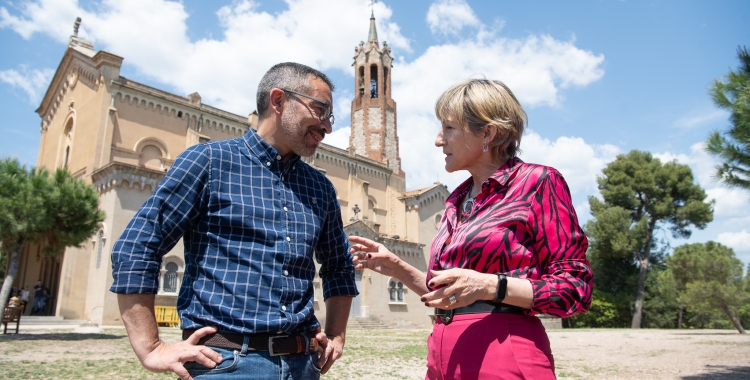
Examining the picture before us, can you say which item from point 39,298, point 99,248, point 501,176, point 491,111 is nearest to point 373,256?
point 501,176

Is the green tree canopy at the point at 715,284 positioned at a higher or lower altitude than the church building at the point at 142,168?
lower

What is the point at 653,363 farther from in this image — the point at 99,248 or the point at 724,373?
the point at 99,248

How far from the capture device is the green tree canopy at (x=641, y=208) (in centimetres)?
3588

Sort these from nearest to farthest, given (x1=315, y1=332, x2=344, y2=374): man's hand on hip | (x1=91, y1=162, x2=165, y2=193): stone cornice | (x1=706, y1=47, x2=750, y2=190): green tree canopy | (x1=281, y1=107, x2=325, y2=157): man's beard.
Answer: (x1=315, y1=332, x2=344, y2=374): man's hand on hip → (x1=281, y1=107, x2=325, y2=157): man's beard → (x1=706, y1=47, x2=750, y2=190): green tree canopy → (x1=91, y1=162, x2=165, y2=193): stone cornice

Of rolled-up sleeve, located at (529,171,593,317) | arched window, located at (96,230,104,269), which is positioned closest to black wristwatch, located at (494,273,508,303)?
rolled-up sleeve, located at (529,171,593,317)

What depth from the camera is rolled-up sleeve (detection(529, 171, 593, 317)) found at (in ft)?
5.94

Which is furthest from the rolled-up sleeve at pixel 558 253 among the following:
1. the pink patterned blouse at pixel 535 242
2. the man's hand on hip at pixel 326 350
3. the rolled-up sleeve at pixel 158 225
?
the rolled-up sleeve at pixel 158 225

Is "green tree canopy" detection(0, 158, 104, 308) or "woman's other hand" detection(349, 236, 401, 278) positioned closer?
"woman's other hand" detection(349, 236, 401, 278)

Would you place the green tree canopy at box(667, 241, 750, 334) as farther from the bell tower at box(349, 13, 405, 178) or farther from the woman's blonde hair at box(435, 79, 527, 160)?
the woman's blonde hair at box(435, 79, 527, 160)

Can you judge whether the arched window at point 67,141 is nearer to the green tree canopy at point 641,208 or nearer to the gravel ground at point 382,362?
the gravel ground at point 382,362

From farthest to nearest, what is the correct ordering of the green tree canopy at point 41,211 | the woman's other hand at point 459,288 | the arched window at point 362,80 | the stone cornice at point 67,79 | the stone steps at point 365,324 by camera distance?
the arched window at point 362,80 < the stone steps at point 365,324 < the stone cornice at point 67,79 < the green tree canopy at point 41,211 < the woman's other hand at point 459,288

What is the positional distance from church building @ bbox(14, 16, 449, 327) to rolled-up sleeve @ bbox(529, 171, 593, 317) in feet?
66.0

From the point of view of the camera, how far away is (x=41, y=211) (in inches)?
541

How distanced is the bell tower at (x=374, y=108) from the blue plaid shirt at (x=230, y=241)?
36.7 meters
